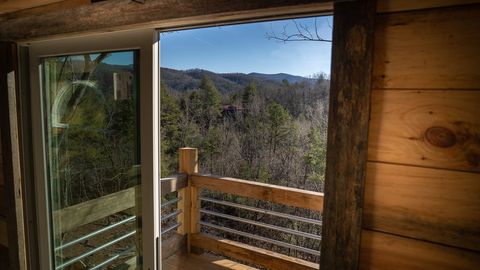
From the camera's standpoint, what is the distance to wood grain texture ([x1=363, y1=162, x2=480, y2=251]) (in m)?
0.66

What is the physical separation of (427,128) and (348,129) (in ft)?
0.59

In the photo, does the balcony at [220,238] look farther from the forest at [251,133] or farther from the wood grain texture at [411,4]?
the wood grain texture at [411,4]

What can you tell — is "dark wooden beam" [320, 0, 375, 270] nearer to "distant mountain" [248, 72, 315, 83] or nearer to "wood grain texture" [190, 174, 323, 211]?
"wood grain texture" [190, 174, 323, 211]

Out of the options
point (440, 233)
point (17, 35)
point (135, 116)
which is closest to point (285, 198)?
point (135, 116)

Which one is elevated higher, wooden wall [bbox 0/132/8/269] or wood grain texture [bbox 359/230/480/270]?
wood grain texture [bbox 359/230/480/270]

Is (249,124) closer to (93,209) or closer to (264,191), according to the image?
(264,191)

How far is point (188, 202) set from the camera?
2.83 meters

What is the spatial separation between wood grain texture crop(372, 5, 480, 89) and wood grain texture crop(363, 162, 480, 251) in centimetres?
21

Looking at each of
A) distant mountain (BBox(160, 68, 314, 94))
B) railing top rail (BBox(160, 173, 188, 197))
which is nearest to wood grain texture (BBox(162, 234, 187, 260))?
railing top rail (BBox(160, 173, 188, 197))

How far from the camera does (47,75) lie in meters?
1.51

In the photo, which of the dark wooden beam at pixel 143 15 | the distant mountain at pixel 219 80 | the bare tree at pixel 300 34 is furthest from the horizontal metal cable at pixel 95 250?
the distant mountain at pixel 219 80

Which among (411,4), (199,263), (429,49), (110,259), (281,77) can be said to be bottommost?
(199,263)

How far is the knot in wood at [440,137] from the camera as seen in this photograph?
669mm

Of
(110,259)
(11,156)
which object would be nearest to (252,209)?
(110,259)
